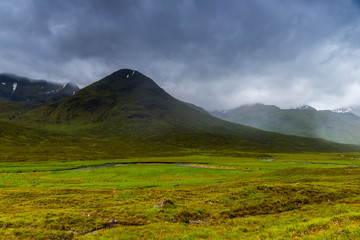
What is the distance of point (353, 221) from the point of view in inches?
642

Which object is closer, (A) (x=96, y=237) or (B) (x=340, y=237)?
(B) (x=340, y=237)

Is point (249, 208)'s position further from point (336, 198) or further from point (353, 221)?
point (336, 198)

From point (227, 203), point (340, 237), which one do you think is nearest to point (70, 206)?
point (227, 203)

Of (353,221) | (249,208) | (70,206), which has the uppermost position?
(353,221)

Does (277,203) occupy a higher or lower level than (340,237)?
lower

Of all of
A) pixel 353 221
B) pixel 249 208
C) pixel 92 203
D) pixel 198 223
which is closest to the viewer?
pixel 353 221

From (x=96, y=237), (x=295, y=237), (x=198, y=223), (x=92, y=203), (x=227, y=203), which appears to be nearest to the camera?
(x=295, y=237)

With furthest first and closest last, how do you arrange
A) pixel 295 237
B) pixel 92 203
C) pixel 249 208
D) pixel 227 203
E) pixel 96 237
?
pixel 92 203, pixel 227 203, pixel 249 208, pixel 96 237, pixel 295 237

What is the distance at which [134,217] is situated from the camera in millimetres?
22047

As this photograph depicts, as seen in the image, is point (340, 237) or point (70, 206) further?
point (70, 206)

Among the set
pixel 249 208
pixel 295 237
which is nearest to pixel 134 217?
pixel 249 208

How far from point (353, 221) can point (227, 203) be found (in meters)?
13.2

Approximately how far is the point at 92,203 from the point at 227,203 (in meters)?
19.5

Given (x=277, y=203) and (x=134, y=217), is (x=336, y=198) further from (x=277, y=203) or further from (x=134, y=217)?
(x=134, y=217)
